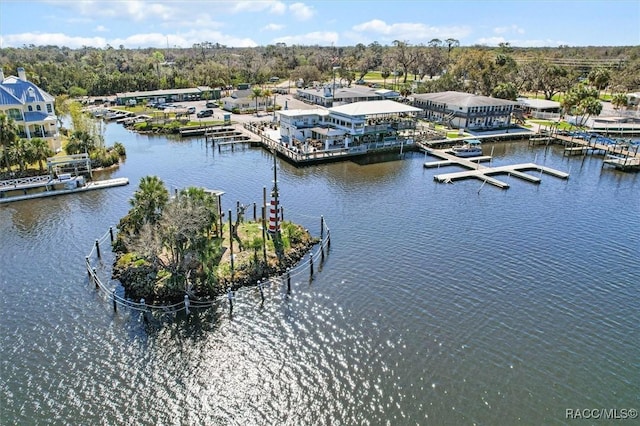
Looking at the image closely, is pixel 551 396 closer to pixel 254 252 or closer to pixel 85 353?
pixel 254 252

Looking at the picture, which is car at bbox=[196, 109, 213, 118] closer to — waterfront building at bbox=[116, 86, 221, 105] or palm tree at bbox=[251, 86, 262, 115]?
palm tree at bbox=[251, 86, 262, 115]

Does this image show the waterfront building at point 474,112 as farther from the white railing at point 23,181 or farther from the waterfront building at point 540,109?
the white railing at point 23,181

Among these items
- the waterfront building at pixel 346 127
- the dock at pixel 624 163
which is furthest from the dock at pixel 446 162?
the dock at pixel 624 163

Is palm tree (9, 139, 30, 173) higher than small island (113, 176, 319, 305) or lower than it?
higher

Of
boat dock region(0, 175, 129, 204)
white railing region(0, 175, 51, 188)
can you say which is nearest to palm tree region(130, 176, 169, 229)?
boat dock region(0, 175, 129, 204)

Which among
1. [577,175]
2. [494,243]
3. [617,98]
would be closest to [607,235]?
[494,243]
